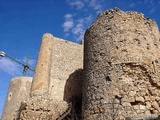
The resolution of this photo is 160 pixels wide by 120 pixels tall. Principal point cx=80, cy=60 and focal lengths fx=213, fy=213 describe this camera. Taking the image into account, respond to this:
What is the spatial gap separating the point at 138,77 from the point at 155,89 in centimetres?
64

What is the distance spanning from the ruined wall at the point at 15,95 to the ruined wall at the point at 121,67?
10.4 metres

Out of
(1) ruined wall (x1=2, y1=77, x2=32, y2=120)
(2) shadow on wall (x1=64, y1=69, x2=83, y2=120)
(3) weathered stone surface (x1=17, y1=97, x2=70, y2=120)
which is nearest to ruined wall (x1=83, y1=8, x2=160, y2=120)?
(3) weathered stone surface (x1=17, y1=97, x2=70, y2=120)

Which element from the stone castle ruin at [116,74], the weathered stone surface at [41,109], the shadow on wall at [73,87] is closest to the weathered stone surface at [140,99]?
the stone castle ruin at [116,74]

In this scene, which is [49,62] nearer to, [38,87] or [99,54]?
[38,87]

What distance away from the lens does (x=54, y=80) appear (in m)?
11.9

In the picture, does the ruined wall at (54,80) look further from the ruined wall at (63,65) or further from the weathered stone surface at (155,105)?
the weathered stone surface at (155,105)

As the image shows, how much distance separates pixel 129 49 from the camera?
7242 mm

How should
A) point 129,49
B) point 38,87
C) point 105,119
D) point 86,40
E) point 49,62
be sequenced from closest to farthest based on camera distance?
1. point 105,119
2. point 129,49
3. point 86,40
4. point 38,87
5. point 49,62

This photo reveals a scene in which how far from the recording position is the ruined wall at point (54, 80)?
30.8 ft

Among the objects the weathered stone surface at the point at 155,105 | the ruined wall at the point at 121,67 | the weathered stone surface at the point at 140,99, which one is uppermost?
the ruined wall at the point at 121,67

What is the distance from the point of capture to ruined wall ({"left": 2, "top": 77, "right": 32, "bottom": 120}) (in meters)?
16.8

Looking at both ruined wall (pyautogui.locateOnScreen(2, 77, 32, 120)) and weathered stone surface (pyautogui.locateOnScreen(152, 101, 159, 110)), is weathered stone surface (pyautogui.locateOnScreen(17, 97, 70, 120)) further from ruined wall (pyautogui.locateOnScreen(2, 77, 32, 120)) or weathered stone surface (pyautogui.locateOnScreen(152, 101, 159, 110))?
ruined wall (pyautogui.locateOnScreen(2, 77, 32, 120))

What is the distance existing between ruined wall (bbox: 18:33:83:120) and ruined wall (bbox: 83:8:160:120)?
8.68ft

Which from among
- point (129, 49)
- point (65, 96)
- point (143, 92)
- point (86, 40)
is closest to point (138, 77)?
point (143, 92)
